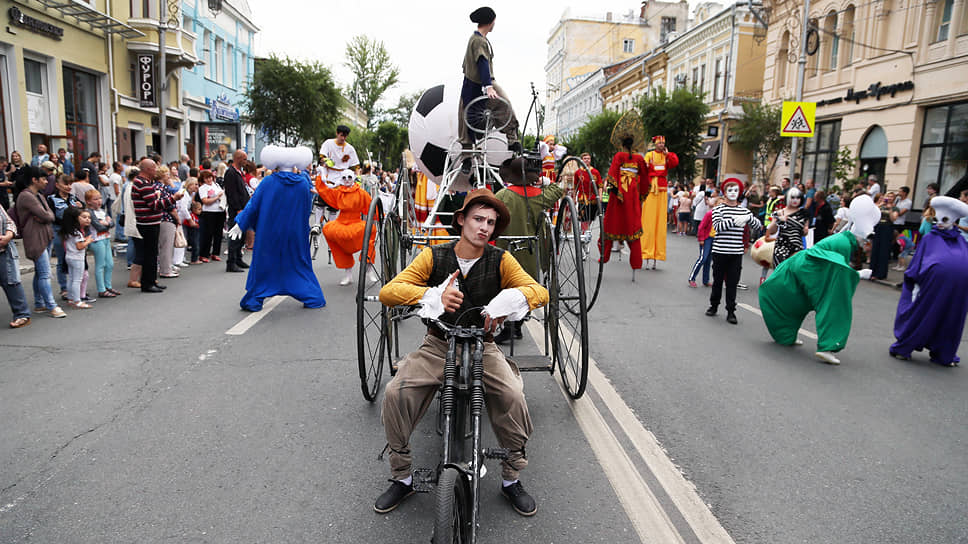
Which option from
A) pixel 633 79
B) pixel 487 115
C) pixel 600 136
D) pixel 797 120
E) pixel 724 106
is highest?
pixel 633 79

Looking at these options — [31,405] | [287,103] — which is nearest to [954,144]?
[31,405]

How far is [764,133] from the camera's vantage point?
26312mm

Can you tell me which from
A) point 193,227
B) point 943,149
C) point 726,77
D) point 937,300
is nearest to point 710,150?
point 726,77

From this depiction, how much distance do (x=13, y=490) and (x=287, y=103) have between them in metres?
27.1

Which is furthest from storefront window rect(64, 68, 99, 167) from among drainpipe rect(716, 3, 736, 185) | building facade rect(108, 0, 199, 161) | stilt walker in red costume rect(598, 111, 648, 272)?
drainpipe rect(716, 3, 736, 185)

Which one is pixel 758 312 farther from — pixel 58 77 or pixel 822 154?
pixel 58 77

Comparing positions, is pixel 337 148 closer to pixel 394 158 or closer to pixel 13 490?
pixel 13 490

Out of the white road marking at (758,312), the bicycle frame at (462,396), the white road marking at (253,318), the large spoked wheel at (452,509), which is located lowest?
the white road marking at (253,318)

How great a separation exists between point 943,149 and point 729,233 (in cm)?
1438

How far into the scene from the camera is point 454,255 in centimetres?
362

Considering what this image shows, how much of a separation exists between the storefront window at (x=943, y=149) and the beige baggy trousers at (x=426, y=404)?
18551 mm

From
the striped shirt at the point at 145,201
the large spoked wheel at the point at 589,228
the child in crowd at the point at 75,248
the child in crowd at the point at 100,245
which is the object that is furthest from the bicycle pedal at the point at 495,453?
the striped shirt at the point at 145,201

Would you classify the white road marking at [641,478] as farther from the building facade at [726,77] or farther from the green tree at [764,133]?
the building facade at [726,77]

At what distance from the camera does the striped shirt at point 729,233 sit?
26.5 ft
